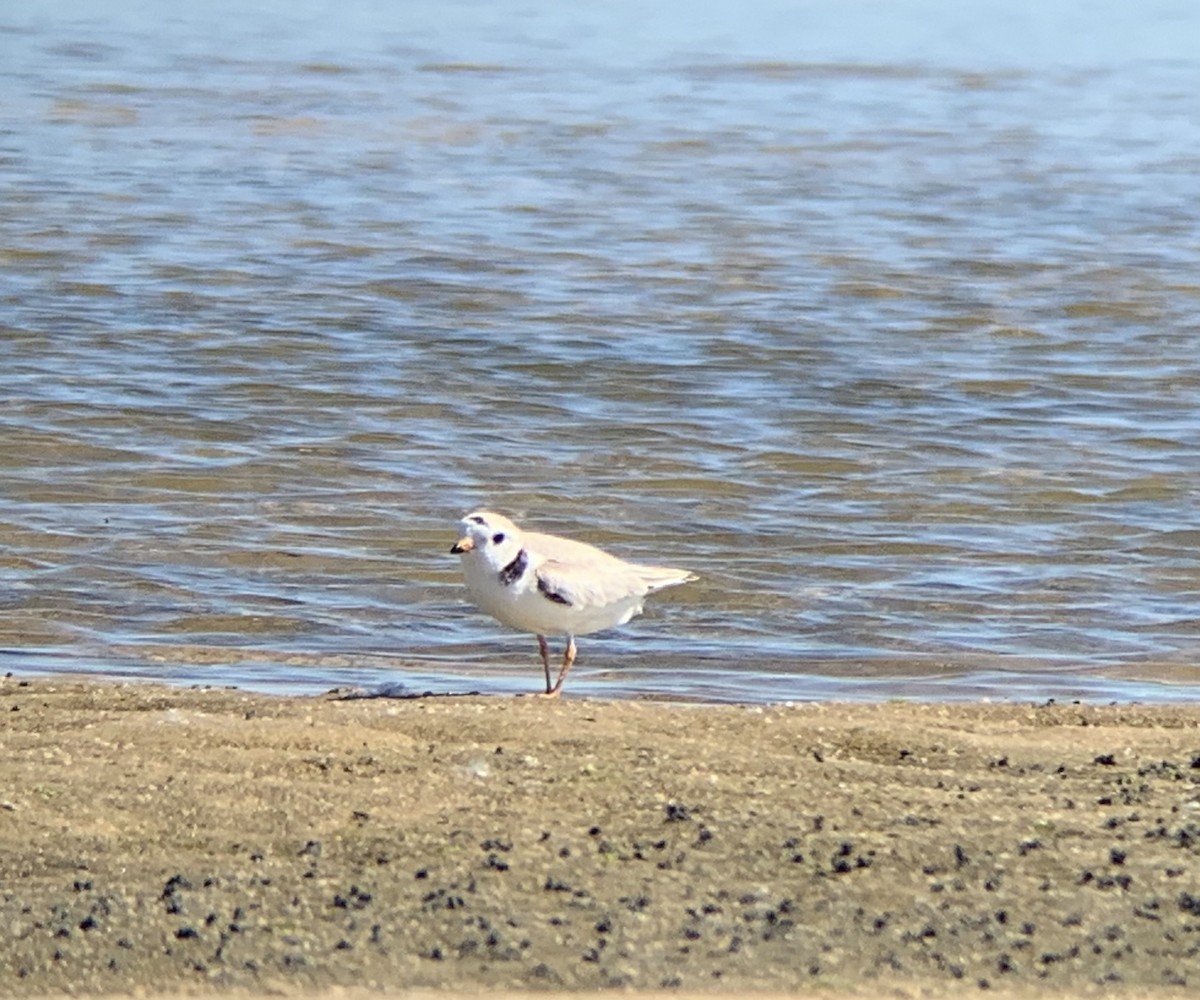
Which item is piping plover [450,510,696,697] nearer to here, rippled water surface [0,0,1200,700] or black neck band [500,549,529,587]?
black neck band [500,549,529,587]

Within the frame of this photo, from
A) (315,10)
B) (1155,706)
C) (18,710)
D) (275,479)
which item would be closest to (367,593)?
(275,479)

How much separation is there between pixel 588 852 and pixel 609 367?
7912 millimetres

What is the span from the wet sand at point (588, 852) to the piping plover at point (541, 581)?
0.35 m

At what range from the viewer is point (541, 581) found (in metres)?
7.06

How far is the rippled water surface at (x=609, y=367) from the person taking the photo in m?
8.86

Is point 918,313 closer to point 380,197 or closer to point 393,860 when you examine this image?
point 380,197

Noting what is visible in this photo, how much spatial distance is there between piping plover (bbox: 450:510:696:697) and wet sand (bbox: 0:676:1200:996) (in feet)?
1.14

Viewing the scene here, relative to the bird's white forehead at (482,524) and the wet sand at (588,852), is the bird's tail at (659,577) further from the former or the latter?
the wet sand at (588,852)

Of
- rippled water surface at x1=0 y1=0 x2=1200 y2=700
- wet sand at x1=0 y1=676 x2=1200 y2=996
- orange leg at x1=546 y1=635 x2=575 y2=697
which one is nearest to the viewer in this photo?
wet sand at x1=0 y1=676 x2=1200 y2=996

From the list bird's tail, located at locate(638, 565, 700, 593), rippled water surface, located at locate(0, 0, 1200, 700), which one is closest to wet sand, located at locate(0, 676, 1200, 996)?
bird's tail, located at locate(638, 565, 700, 593)

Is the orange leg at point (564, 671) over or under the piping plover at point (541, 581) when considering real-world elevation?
under

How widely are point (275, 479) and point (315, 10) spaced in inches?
806

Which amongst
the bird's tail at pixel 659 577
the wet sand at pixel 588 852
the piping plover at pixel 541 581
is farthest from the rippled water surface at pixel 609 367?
the wet sand at pixel 588 852

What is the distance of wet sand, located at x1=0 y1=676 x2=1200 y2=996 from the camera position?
4699mm
